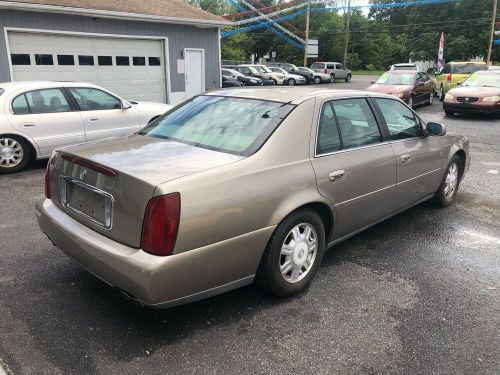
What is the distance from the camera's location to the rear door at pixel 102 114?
24.9 ft

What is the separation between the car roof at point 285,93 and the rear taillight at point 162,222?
4.73ft

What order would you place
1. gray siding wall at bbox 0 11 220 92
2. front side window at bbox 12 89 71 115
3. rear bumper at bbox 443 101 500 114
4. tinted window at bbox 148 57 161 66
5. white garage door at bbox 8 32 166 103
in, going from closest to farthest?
A: front side window at bbox 12 89 71 115 < gray siding wall at bbox 0 11 220 92 < white garage door at bbox 8 32 166 103 < rear bumper at bbox 443 101 500 114 < tinted window at bbox 148 57 161 66

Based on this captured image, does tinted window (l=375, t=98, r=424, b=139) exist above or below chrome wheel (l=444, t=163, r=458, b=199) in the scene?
above

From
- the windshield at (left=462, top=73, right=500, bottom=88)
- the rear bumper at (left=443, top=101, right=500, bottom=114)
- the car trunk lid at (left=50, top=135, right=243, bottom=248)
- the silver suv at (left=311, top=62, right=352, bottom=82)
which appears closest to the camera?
the car trunk lid at (left=50, top=135, right=243, bottom=248)

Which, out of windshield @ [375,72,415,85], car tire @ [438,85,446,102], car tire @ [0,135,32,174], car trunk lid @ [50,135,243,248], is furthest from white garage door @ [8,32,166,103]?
car tire @ [438,85,446,102]

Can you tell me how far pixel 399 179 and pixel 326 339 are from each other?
1.98 m

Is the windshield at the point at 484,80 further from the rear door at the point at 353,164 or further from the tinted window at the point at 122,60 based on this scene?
the rear door at the point at 353,164

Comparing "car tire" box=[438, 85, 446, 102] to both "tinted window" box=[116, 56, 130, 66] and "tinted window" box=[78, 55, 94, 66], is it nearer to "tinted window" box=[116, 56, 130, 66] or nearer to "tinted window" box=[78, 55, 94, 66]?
"tinted window" box=[116, 56, 130, 66]

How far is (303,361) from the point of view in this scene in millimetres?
2631

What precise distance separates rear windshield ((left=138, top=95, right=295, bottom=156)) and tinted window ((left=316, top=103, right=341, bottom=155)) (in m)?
0.33

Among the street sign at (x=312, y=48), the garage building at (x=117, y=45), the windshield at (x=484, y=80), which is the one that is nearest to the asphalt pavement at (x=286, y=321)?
the garage building at (x=117, y=45)

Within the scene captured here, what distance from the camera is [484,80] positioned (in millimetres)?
14500

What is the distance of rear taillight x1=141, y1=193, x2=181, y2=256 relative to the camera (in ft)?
8.23

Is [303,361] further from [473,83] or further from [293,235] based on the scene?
[473,83]
